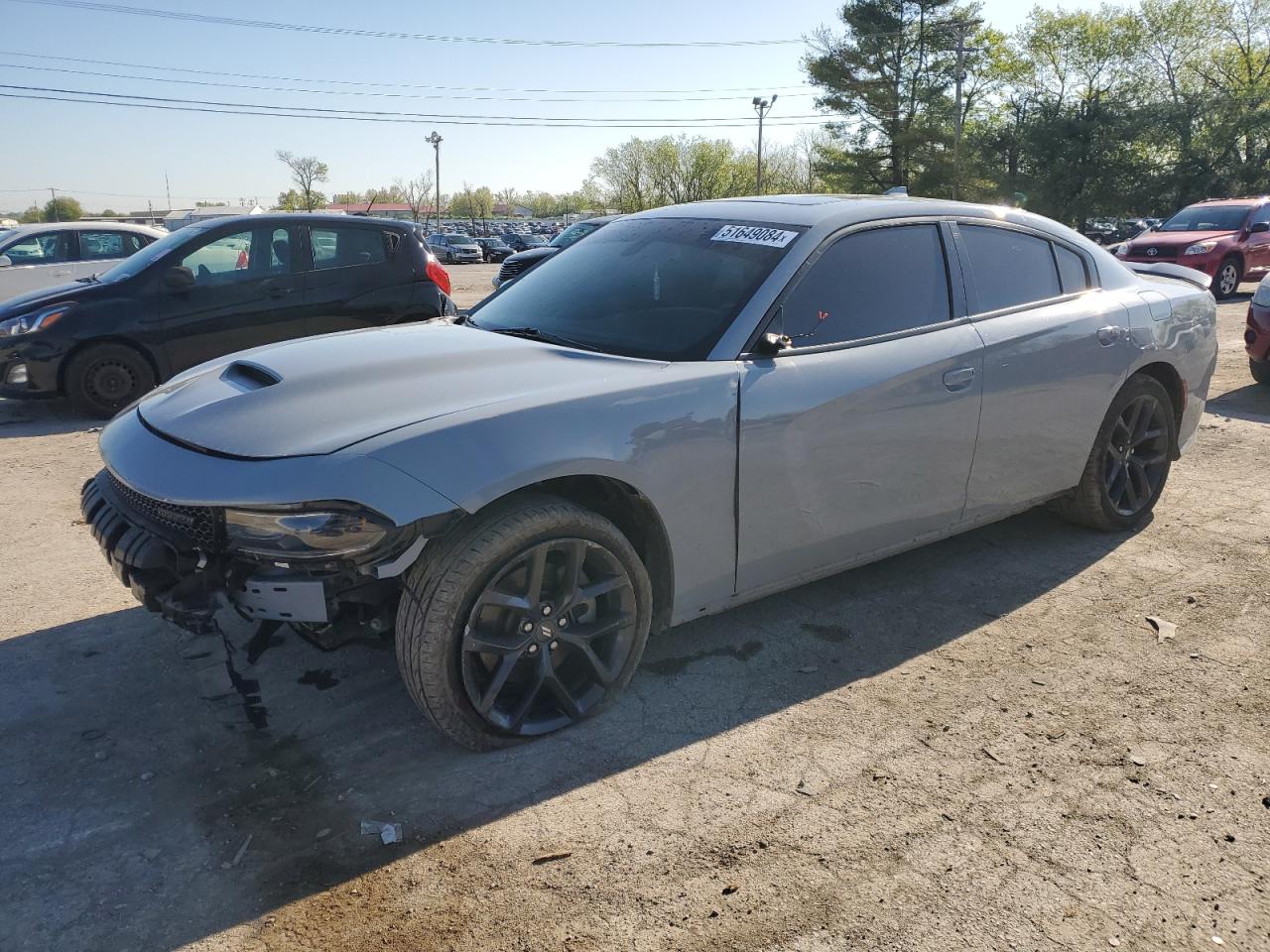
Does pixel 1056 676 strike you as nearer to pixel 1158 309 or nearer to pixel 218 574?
pixel 1158 309

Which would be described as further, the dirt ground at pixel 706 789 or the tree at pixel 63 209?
the tree at pixel 63 209

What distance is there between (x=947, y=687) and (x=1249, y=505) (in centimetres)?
309

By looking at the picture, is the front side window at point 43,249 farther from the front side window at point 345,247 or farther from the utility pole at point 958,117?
the utility pole at point 958,117

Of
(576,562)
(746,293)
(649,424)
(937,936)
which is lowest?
(937,936)

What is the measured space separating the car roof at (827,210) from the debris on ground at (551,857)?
2369mm

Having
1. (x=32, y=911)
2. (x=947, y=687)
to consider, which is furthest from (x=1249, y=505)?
(x=32, y=911)

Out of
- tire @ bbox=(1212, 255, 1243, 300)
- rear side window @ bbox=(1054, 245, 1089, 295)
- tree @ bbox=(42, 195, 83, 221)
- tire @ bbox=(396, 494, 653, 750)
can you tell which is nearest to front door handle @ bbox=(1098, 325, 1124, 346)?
rear side window @ bbox=(1054, 245, 1089, 295)

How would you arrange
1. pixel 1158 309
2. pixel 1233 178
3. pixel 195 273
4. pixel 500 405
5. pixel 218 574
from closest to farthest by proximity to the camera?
pixel 218 574 < pixel 500 405 < pixel 1158 309 < pixel 195 273 < pixel 1233 178

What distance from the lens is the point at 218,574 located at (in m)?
2.59

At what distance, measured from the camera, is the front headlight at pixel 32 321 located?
23.9 feet

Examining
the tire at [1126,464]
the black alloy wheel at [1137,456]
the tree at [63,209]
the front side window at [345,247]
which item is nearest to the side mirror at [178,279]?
the front side window at [345,247]

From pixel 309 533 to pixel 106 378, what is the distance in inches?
242

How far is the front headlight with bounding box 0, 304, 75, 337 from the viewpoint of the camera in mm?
7277

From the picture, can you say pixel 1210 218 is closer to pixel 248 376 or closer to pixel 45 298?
pixel 45 298
